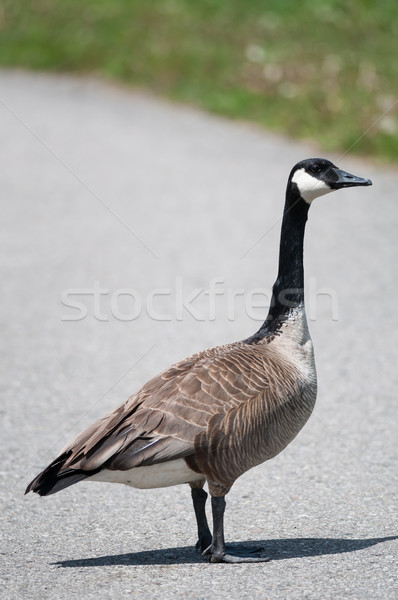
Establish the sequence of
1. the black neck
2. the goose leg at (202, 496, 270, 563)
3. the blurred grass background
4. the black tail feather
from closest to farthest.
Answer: the black tail feather < the goose leg at (202, 496, 270, 563) < the black neck < the blurred grass background

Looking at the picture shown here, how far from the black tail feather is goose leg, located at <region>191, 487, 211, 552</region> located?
63 centimetres

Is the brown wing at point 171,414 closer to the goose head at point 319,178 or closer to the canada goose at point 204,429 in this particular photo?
the canada goose at point 204,429

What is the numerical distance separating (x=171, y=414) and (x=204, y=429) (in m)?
0.17

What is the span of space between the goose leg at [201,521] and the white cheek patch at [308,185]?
1.65 metres

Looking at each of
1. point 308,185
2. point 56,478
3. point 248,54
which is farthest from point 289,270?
point 248,54

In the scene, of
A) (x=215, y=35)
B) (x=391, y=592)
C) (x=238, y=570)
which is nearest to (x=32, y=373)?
(x=238, y=570)

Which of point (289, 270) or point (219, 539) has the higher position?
point (289, 270)

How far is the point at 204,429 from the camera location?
12.9 ft

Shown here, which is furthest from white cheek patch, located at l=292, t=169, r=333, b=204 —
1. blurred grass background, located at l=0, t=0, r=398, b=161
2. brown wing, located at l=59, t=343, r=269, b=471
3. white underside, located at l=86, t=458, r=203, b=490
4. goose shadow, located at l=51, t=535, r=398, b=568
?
blurred grass background, located at l=0, t=0, r=398, b=161

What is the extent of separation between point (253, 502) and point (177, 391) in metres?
1.09

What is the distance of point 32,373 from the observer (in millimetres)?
7043

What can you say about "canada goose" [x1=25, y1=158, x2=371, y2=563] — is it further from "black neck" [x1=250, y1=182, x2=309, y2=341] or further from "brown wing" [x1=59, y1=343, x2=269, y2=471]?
"black neck" [x1=250, y1=182, x2=309, y2=341]

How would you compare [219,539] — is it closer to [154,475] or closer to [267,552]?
[267,552]

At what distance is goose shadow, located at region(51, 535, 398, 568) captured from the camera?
13.5ft
